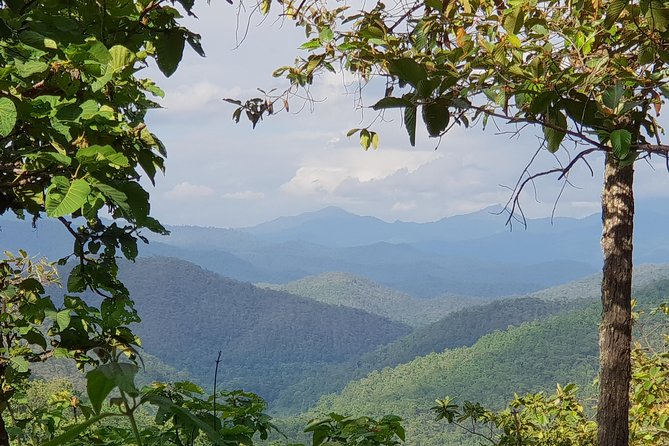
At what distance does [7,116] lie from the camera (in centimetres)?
87

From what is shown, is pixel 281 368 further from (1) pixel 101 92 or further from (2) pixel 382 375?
(1) pixel 101 92

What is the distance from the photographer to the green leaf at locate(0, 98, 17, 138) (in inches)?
33.8

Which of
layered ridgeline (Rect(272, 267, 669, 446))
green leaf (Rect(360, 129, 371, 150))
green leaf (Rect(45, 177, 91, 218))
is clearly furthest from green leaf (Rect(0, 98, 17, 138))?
layered ridgeline (Rect(272, 267, 669, 446))

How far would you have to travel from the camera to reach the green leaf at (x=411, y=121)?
77 cm

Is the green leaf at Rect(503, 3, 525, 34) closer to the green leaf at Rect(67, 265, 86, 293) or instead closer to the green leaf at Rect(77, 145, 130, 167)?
the green leaf at Rect(77, 145, 130, 167)

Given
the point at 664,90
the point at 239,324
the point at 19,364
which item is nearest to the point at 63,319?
the point at 19,364

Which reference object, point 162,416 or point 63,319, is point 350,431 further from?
point 63,319

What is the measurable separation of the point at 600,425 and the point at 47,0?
2642mm

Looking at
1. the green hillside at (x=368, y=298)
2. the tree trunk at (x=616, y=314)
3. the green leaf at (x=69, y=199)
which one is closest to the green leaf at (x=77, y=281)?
the green leaf at (x=69, y=199)

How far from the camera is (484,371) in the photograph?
115 feet

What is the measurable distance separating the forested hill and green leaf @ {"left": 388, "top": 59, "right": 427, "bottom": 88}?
62.9m

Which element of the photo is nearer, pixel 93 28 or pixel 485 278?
pixel 93 28

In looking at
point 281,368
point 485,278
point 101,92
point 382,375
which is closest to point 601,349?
point 101,92

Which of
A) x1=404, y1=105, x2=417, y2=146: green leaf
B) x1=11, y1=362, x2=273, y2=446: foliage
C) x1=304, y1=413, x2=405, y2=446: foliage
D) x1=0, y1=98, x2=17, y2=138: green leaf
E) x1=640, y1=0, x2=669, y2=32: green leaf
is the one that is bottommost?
x1=304, y1=413, x2=405, y2=446: foliage
